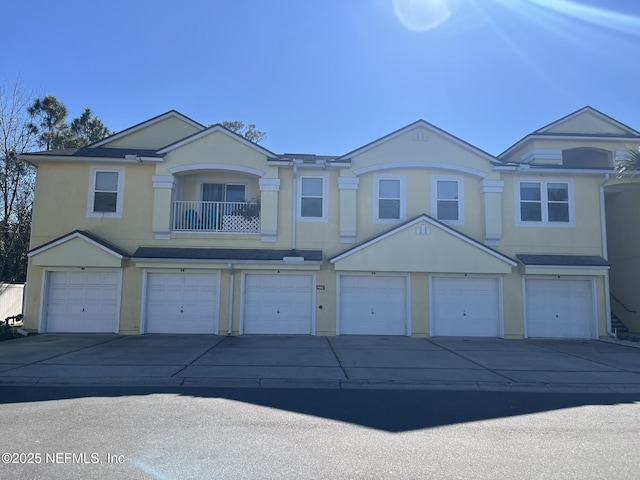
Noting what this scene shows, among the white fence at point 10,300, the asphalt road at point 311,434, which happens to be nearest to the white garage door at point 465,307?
the asphalt road at point 311,434

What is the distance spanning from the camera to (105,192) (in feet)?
52.6

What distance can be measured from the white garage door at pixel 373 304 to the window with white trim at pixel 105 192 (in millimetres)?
8844

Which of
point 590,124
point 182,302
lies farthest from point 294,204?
point 590,124

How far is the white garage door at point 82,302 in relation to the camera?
15344 millimetres

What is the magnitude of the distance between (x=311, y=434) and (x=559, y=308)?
1389cm

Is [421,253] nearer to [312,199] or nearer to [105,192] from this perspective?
[312,199]

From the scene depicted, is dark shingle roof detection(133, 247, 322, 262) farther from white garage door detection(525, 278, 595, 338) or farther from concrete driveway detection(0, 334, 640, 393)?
white garage door detection(525, 278, 595, 338)

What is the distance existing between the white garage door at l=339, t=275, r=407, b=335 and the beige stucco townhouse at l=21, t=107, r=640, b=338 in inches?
2.0

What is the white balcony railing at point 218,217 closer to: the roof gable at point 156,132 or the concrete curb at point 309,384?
the roof gable at point 156,132

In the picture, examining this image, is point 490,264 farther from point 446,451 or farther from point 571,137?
point 446,451

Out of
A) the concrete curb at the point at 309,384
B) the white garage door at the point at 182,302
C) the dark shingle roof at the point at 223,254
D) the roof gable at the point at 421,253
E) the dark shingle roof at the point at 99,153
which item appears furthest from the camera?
the dark shingle roof at the point at 99,153

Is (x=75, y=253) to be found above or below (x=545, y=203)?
below

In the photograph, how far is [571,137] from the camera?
17984mm

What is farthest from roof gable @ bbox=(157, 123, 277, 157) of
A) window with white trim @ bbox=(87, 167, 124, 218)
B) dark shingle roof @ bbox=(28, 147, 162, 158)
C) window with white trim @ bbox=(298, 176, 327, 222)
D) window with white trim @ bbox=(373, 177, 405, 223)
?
window with white trim @ bbox=(373, 177, 405, 223)
